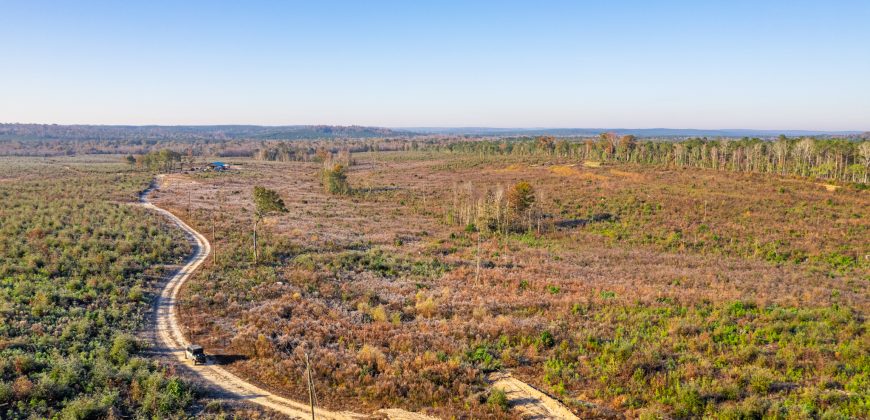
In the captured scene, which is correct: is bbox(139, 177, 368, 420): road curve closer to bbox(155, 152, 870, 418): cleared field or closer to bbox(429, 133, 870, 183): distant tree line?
bbox(155, 152, 870, 418): cleared field

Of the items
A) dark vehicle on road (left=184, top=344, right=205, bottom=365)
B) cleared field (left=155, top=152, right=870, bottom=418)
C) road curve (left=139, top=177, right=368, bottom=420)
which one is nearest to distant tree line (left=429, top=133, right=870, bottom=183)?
cleared field (left=155, top=152, right=870, bottom=418)

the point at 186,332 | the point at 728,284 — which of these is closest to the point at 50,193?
the point at 186,332

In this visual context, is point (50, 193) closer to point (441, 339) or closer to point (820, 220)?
point (441, 339)

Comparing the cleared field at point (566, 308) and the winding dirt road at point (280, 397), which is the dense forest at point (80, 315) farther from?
the cleared field at point (566, 308)

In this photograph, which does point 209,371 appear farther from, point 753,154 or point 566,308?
point 753,154

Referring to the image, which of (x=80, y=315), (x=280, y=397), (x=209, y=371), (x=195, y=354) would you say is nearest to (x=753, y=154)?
(x=280, y=397)

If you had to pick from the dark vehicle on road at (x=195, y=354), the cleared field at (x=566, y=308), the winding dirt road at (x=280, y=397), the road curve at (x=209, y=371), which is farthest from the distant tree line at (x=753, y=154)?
the dark vehicle on road at (x=195, y=354)
